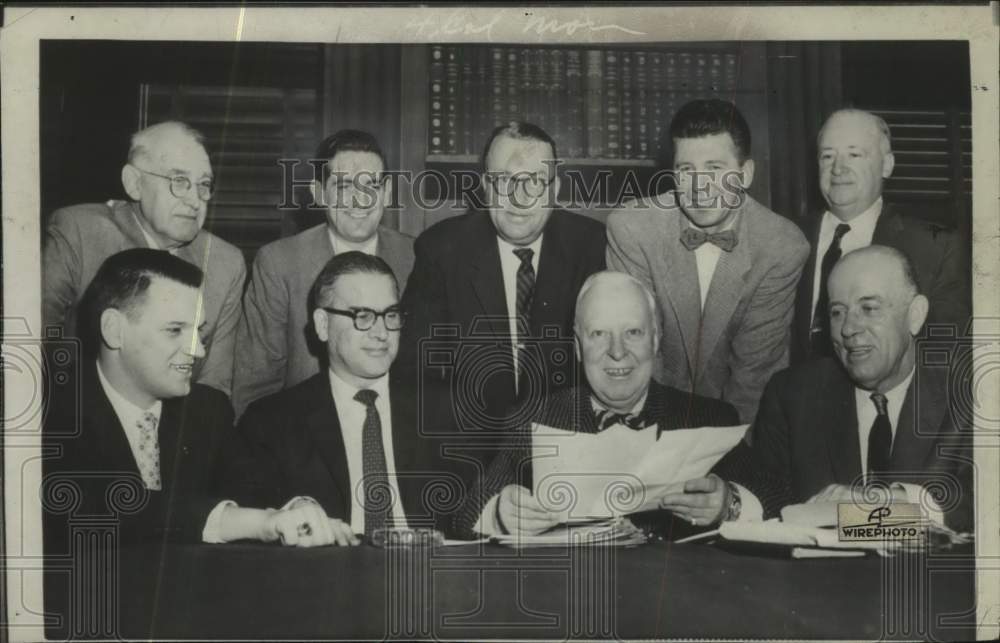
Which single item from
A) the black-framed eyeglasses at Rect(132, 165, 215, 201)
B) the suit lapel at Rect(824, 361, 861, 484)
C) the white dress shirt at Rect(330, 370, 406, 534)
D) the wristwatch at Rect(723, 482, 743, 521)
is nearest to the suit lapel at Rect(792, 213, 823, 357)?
the suit lapel at Rect(824, 361, 861, 484)

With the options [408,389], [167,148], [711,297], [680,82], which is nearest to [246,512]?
[408,389]

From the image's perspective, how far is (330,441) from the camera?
8.99ft

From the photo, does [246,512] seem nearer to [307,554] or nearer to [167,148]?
[307,554]

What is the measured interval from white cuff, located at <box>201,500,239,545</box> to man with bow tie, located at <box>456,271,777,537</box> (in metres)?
0.67

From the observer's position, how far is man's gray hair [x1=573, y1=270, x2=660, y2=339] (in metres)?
2.78

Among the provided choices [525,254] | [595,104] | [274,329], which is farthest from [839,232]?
[274,329]

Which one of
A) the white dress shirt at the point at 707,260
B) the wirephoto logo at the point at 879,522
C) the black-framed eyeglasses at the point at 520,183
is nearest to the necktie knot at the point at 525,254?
the black-framed eyeglasses at the point at 520,183

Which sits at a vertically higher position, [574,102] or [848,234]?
[574,102]

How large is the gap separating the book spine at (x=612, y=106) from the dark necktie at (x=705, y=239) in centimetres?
31

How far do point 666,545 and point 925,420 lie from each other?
87 centimetres

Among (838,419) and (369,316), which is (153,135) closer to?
(369,316)

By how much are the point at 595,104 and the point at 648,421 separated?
950mm

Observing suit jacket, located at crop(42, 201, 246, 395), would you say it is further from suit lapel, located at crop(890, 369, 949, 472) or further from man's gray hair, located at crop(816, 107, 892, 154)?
suit lapel, located at crop(890, 369, 949, 472)

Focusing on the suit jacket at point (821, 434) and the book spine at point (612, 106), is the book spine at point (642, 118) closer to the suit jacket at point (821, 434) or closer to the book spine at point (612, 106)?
the book spine at point (612, 106)
